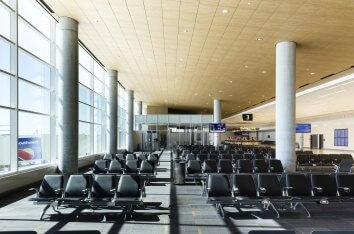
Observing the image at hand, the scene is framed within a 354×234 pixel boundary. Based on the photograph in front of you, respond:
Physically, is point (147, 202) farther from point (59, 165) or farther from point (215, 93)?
point (215, 93)

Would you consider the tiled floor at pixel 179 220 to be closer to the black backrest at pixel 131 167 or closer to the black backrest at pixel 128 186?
the black backrest at pixel 128 186

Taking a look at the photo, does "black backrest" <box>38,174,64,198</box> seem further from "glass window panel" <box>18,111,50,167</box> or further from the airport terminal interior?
"glass window panel" <box>18,111,50,167</box>

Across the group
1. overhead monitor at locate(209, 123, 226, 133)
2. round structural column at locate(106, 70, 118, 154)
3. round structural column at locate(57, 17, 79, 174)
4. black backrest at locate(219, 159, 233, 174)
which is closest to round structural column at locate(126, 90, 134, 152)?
overhead monitor at locate(209, 123, 226, 133)

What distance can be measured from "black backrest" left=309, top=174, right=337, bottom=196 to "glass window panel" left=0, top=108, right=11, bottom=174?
8.42m

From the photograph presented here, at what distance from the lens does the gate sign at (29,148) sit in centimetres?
1219

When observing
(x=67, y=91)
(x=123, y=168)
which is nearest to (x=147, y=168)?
(x=123, y=168)

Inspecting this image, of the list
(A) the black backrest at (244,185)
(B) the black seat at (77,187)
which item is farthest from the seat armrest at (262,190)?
(B) the black seat at (77,187)

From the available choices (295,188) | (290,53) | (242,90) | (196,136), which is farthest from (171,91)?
(295,188)

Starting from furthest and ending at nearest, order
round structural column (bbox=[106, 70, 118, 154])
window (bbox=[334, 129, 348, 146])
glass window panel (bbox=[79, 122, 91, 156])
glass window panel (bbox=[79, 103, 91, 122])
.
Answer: window (bbox=[334, 129, 348, 146]) < round structural column (bbox=[106, 70, 118, 154]) < glass window panel (bbox=[79, 122, 91, 156]) < glass window panel (bbox=[79, 103, 91, 122])

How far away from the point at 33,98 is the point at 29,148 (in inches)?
72.0

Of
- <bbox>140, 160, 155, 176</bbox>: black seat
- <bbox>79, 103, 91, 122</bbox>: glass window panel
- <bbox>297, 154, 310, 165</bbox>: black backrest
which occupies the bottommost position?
<bbox>297, 154, 310, 165</bbox>: black backrest

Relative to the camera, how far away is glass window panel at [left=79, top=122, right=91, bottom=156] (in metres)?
19.5

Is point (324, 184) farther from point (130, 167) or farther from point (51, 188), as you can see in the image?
point (130, 167)

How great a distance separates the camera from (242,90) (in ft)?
93.4
